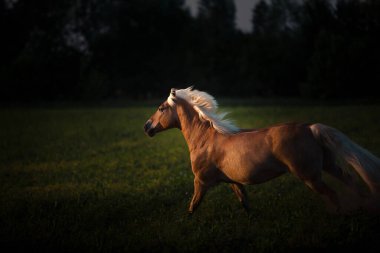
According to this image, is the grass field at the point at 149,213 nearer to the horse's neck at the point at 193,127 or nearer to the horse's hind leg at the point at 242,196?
the horse's hind leg at the point at 242,196

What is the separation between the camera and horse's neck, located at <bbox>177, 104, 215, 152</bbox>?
23.2ft

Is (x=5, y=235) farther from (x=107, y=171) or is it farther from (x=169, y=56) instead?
(x=169, y=56)

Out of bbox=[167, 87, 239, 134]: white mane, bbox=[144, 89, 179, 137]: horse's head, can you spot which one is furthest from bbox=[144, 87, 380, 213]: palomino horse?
bbox=[144, 89, 179, 137]: horse's head

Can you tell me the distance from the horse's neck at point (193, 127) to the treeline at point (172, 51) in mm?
39144

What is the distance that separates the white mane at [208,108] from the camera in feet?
22.5

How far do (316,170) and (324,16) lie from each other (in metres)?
51.1

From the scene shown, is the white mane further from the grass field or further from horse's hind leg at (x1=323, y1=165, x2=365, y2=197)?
horse's hind leg at (x1=323, y1=165, x2=365, y2=197)

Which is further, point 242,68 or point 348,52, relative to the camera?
point 242,68

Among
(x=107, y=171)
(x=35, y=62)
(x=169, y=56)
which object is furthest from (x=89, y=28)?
(x=107, y=171)

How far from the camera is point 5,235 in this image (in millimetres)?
6336

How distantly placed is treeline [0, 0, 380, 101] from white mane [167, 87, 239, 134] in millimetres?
39119

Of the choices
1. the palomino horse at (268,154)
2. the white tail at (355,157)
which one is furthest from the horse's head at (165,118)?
the white tail at (355,157)

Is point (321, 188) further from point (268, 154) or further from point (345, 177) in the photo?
point (268, 154)

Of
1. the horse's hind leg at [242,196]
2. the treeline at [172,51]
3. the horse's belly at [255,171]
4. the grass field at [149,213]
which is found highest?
the treeline at [172,51]
